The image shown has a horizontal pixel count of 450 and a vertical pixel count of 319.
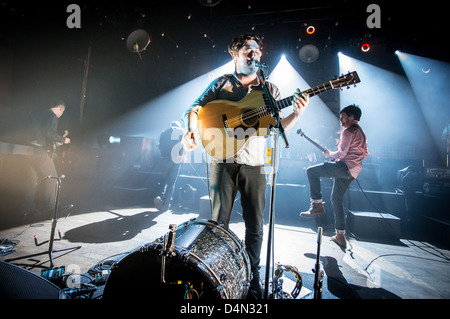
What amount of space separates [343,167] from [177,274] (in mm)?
3687

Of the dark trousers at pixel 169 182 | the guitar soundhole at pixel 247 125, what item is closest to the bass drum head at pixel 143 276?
the guitar soundhole at pixel 247 125

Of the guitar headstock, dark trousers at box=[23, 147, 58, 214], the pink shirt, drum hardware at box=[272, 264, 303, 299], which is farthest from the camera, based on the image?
dark trousers at box=[23, 147, 58, 214]

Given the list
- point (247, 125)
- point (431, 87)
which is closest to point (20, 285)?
point (247, 125)

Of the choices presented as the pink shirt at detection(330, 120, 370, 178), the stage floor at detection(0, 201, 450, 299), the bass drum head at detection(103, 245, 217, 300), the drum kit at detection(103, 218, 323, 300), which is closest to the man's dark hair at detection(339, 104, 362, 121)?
the pink shirt at detection(330, 120, 370, 178)

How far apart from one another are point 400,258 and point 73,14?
10456 mm

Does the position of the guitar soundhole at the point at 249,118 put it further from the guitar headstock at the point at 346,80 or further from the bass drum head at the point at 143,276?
the bass drum head at the point at 143,276

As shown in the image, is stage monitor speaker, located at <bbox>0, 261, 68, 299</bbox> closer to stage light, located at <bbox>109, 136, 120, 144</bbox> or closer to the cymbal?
stage light, located at <bbox>109, 136, 120, 144</bbox>

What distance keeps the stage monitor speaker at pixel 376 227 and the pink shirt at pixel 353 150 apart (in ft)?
4.45

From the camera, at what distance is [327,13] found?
23.4 ft

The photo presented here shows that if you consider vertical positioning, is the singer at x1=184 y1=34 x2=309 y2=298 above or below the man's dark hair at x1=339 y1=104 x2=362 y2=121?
below

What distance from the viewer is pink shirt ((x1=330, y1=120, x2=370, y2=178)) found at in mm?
3824

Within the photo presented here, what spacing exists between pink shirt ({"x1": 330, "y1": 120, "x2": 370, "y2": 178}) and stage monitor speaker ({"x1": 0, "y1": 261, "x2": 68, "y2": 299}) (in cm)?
437

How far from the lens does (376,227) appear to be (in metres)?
4.46
